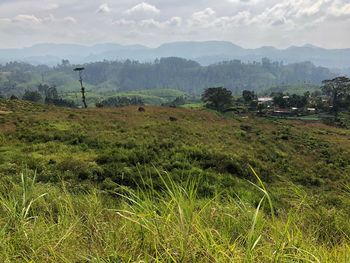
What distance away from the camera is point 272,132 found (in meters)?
31.1

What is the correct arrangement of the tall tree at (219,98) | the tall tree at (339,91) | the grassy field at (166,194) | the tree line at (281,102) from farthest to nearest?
the tall tree at (339,91) < the tree line at (281,102) < the tall tree at (219,98) < the grassy field at (166,194)

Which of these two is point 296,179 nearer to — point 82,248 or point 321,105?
point 82,248

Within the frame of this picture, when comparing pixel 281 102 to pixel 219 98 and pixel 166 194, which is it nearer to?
pixel 219 98

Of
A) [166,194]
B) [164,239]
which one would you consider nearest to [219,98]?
[166,194]

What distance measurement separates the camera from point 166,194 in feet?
11.3

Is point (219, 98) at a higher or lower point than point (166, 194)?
lower

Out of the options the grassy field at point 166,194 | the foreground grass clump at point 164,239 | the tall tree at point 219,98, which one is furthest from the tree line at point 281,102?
the foreground grass clump at point 164,239

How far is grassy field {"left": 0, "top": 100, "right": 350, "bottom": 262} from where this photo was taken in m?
2.81

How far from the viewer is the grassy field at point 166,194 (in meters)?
2.81

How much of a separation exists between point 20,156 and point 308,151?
19.5 m

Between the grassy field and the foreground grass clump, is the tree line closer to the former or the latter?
the grassy field

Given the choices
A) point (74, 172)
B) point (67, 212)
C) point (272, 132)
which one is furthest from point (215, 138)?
point (67, 212)

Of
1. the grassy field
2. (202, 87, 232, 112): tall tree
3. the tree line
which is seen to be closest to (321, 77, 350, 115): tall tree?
the tree line

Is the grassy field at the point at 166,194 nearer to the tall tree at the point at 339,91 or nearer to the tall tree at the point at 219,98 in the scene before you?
the tall tree at the point at 219,98
